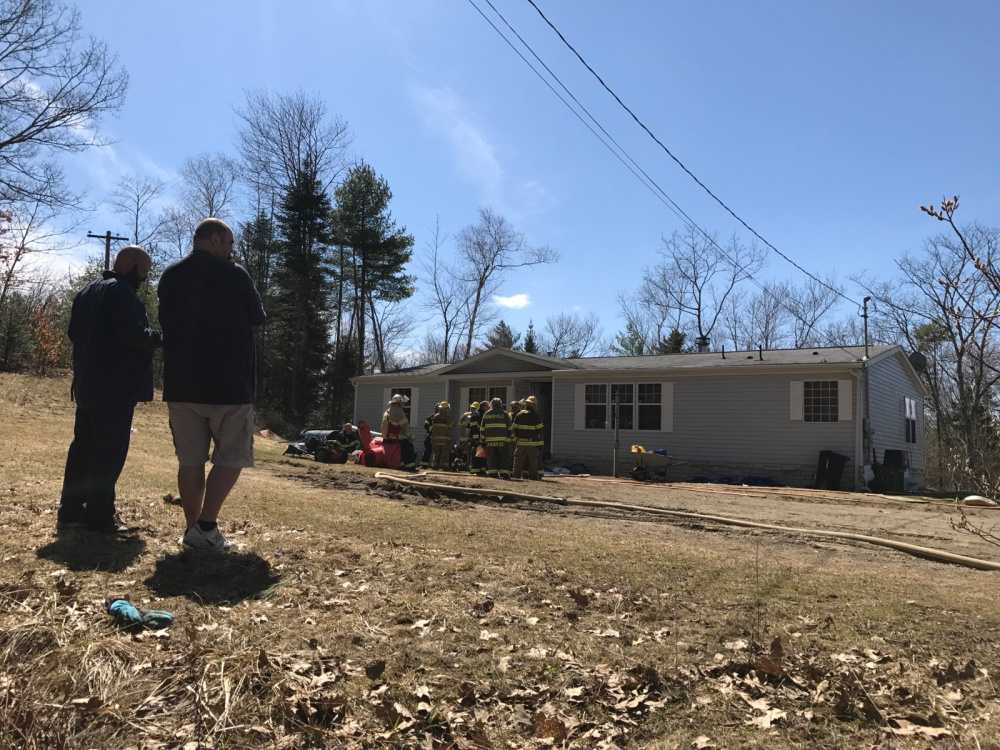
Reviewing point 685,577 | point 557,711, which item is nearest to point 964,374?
Answer: point 685,577

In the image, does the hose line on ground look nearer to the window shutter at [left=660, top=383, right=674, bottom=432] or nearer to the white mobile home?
the white mobile home

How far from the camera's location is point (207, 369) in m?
Answer: 3.52

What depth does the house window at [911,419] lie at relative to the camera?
18.9 m

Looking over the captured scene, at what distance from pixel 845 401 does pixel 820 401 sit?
581 millimetres

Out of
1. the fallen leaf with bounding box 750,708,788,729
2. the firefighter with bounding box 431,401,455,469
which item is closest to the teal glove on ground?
the fallen leaf with bounding box 750,708,788,729

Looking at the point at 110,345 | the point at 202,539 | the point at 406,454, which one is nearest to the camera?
the point at 202,539

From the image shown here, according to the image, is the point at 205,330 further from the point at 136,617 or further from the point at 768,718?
the point at 768,718

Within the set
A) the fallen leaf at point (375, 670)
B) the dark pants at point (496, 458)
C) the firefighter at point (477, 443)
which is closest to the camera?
the fallen leaf at point (375, 670)

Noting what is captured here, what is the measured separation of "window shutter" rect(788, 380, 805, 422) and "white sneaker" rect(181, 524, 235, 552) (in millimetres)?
14250

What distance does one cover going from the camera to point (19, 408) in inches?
625

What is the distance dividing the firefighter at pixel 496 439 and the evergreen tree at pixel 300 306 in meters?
20.4

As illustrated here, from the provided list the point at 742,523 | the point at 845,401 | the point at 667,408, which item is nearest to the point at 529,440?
the point at 667,408

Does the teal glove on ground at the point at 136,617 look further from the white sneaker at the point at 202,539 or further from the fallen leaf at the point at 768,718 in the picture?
the fallen leaf at the point at 768,718

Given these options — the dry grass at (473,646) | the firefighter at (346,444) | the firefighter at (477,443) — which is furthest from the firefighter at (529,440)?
the dry grass at (473,646)
